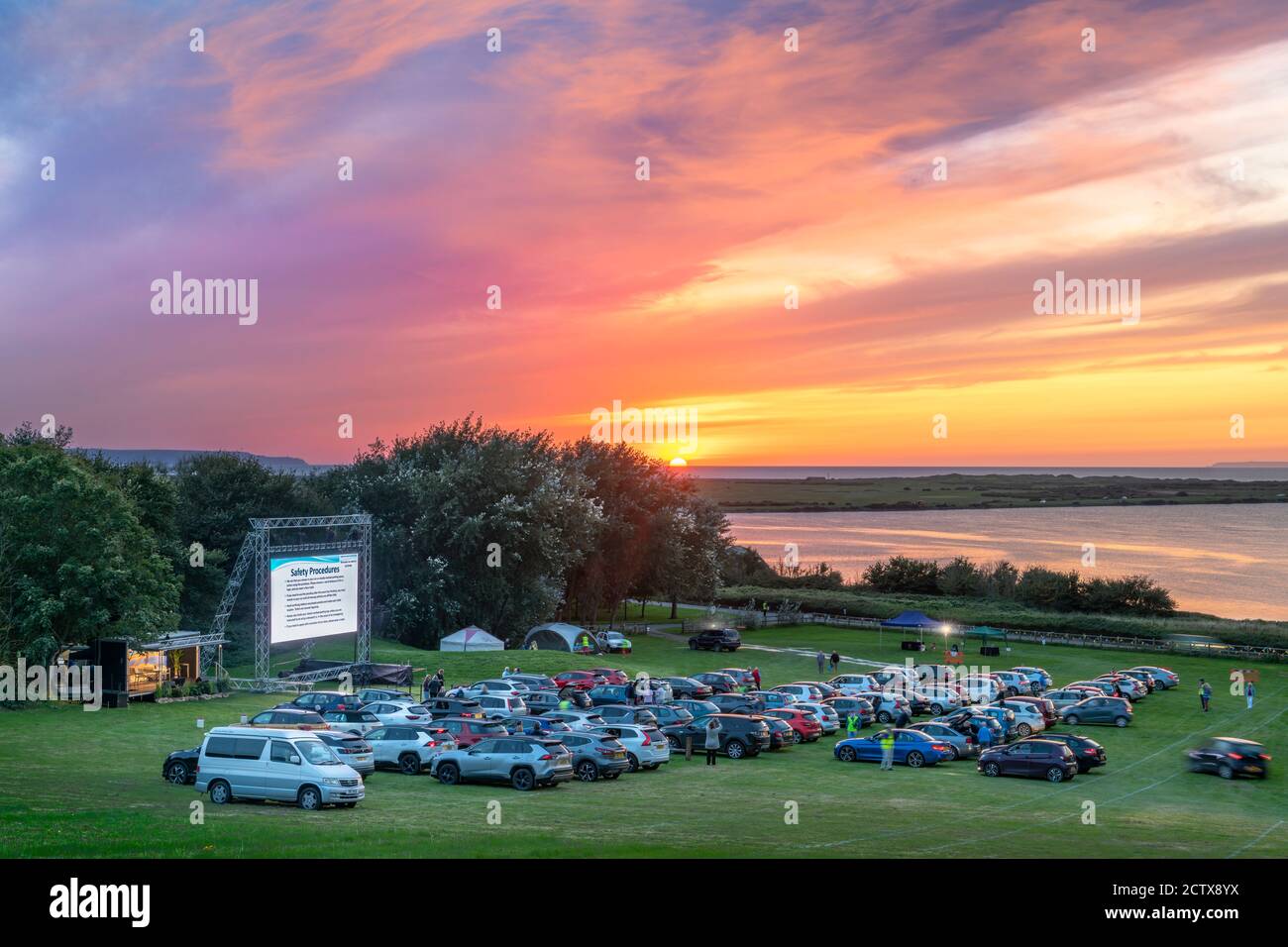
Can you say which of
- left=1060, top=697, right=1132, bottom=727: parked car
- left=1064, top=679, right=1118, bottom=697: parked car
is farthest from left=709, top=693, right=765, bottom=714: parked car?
left=1064, top=679, right=1118, bottom=697: parked car

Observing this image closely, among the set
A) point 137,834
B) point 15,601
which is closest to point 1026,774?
point 137,834

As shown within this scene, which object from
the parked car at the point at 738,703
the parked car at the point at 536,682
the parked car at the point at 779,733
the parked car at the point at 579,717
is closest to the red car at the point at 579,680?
the parked car at the point at 536,682

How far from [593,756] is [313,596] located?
92.3 ft

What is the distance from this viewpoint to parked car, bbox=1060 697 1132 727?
4619 centimetres

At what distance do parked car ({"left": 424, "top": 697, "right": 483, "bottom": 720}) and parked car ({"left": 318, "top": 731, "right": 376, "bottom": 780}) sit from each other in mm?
7644

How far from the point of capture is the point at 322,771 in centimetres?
2364

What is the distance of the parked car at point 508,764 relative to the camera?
92.0ft

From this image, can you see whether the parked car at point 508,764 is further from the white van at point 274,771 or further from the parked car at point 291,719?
the parked car at point 291,719

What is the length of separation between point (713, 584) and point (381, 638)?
110 ft

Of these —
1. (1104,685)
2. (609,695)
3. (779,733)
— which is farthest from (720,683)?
(1104,685)

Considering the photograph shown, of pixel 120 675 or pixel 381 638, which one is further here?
pixel 381 638

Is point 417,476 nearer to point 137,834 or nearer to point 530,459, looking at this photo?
point 530,459

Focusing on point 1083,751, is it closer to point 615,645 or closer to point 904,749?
point 904,749

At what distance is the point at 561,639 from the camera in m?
74.2
